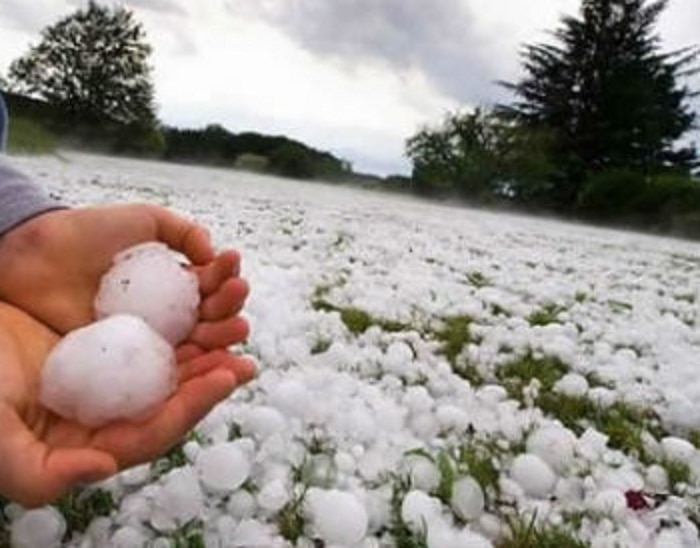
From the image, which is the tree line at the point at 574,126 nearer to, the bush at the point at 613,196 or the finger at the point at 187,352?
the bush at the point at 613,196

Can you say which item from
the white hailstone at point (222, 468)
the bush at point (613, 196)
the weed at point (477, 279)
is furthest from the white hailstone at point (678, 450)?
the bush at point (613, 196)

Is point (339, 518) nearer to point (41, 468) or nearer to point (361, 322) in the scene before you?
point (41, 468)

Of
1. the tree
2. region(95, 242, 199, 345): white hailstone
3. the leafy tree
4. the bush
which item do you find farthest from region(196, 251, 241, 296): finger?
the tree

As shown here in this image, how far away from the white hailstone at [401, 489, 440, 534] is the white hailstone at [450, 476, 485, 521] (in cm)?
4

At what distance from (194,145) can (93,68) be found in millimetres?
6969

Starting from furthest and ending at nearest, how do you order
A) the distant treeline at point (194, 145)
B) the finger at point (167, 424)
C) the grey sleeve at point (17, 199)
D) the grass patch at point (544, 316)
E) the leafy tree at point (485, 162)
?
the distant treeline at point (194, 145) → the leafy tree at point (485, 162) → the grass patch at point (544, 316) → the grey sleeve at point (17, 199) → the finger at point (167, 424)

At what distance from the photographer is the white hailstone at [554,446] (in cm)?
188

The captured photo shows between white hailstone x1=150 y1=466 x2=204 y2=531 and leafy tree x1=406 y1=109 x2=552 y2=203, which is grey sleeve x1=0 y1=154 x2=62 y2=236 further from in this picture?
leafy tree x1=406 y1=109 x2=552 y2=203

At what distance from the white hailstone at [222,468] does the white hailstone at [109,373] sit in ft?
1.04

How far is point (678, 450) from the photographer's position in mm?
2021

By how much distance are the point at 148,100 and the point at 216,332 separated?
3307 centimetres

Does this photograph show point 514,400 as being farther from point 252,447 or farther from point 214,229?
point 214,229

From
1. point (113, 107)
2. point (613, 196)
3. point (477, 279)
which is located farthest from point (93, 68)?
point (477, 279)

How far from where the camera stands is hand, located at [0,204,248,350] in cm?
165
